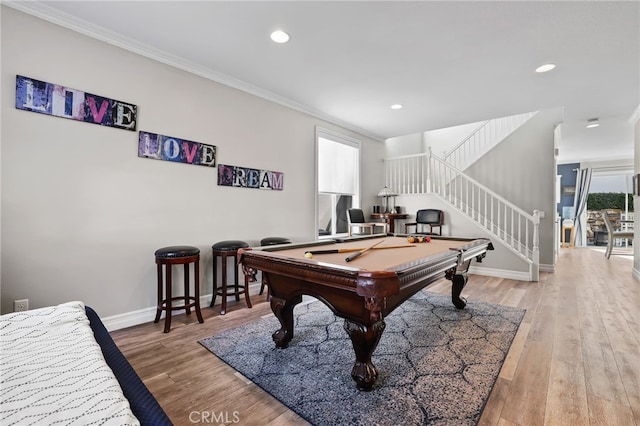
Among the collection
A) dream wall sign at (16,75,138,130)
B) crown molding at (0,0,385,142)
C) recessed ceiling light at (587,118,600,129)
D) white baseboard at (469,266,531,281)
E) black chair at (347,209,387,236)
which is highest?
recessed ceiling light at (587,118,600,129)

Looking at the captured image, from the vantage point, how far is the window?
4.92 meters

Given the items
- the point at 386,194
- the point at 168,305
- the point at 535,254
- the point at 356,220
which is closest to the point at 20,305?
the point at 168,305

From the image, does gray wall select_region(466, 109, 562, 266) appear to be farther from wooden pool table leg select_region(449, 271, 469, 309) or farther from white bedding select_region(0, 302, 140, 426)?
white bedding select_region(0, 302, 140, 426)

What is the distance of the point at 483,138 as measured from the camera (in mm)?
6199

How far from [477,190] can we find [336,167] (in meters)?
3.02

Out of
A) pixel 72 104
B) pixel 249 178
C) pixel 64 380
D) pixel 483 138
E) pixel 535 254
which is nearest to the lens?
pixel 64 380

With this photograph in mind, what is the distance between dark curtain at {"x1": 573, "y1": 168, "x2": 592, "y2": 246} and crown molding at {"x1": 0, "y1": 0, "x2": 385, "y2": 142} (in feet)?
31.6

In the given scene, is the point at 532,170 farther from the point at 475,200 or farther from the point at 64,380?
the point at 64,380

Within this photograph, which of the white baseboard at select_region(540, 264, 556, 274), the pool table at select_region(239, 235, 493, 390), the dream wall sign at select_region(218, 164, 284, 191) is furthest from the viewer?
the white baseboard at select_region(540, 264, 556, 274)

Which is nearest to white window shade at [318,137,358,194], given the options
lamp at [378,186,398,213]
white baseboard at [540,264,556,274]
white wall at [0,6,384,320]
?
lamp at [378,186,398,213]

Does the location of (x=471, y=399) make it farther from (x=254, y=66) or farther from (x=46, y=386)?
(x=254, y=66)

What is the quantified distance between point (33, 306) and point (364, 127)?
509 centimetres

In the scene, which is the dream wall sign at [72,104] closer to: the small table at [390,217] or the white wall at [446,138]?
the small table at [390,217]

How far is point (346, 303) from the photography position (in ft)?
5.41
